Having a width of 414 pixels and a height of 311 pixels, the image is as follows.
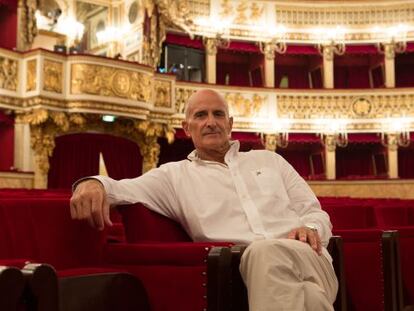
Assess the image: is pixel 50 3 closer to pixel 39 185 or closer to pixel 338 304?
pixel 39 185

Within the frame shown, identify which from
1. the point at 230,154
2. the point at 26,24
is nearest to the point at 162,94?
the point at 26,24

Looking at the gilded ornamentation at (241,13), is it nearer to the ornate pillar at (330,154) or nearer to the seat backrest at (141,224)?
the ornate pillar at (330,154)

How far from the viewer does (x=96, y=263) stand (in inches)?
76.5

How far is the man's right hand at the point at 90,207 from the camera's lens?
71.6 inches

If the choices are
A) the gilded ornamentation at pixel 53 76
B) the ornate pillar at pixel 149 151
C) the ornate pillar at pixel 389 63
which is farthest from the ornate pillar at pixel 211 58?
the gilded ornamentation at pixel 53 76

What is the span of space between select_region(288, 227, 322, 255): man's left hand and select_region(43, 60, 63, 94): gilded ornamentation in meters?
8.70

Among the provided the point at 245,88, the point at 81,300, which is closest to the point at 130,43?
the point at 245,88

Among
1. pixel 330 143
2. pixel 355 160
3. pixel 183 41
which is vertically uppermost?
pixel 183 41

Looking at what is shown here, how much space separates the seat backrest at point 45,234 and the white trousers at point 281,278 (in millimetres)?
518

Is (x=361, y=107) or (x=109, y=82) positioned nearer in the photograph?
(x=109, y=82)

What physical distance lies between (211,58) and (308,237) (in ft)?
42.3

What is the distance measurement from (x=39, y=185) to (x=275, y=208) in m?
8.36

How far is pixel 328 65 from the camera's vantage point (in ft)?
49.6

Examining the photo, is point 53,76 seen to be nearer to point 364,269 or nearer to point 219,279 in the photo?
point 364,269
